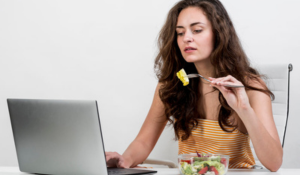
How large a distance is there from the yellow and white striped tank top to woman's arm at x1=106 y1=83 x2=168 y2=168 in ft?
0.67

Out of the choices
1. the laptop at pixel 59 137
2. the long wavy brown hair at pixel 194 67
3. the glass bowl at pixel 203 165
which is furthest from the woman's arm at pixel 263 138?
the laptop at pixel 59 137

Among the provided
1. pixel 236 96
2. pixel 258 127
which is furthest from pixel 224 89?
pixel 258 127

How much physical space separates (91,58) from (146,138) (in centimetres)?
120

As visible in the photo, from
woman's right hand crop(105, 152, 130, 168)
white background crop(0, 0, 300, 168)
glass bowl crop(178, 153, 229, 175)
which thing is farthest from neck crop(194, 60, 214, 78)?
white background crop(0, 0, 300, 168)

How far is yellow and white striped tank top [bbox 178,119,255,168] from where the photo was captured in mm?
1856

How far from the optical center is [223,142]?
73.2 inches

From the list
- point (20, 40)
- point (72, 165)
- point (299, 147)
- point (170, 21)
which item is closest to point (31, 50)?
point (20, 40)

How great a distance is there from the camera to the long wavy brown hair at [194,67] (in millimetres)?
1853

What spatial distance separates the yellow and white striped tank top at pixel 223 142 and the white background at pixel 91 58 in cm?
104

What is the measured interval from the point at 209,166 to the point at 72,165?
445 mm

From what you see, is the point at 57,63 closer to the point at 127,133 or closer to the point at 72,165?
the point at 127,133

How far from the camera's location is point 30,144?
4.43 feet

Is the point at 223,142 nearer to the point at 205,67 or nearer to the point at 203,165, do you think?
the point at 205,67

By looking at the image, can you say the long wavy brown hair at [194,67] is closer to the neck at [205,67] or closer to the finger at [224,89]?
the neck at [205,67]
